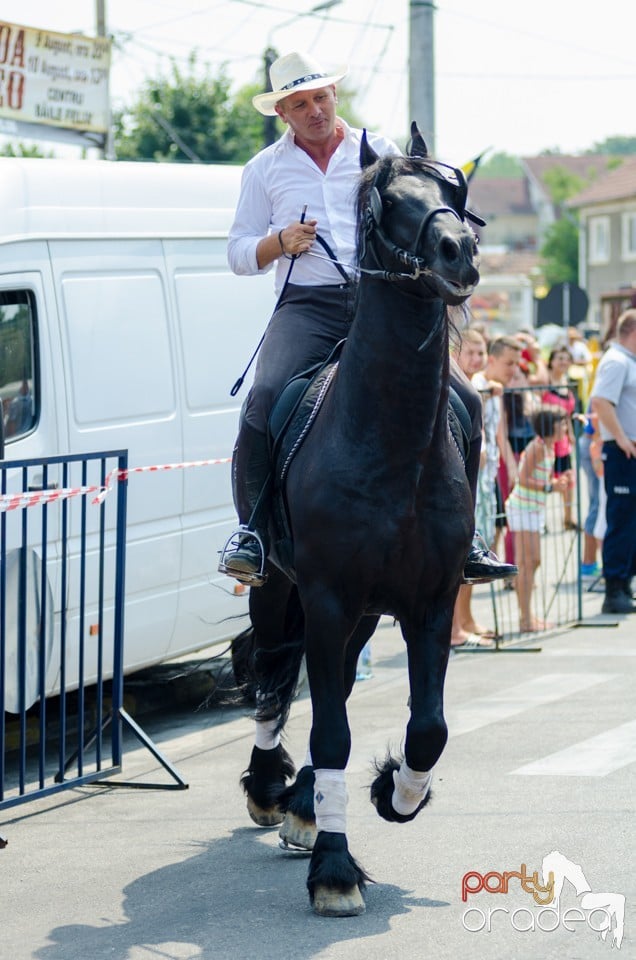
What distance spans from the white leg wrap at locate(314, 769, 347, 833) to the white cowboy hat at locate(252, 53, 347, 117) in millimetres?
2618

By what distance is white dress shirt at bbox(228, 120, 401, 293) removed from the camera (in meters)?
6.09

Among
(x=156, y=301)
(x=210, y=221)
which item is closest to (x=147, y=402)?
(x=156, y=301)

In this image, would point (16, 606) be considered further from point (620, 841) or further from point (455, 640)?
point (455, 640)

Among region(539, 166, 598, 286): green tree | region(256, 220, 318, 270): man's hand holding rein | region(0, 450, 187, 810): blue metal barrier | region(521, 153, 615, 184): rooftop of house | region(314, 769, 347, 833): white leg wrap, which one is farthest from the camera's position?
region(521, 153, 615, 184): rooftop of house

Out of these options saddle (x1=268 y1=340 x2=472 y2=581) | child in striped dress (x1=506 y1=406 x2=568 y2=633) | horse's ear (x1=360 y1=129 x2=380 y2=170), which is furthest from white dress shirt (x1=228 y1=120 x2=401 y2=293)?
child in striped dress (x1=506 y1=406 x2=568 y2=633)

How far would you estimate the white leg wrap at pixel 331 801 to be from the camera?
5.23m

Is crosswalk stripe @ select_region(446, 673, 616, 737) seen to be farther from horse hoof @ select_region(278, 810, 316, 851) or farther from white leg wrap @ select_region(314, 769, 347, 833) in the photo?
white leg wrap @ select_region(314, 769, 347, 833)

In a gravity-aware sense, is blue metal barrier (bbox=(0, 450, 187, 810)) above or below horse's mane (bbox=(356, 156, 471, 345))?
below

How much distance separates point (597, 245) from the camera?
75.5 m

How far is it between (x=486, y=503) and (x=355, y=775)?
13.8 ft

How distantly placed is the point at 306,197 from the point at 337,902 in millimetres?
2750

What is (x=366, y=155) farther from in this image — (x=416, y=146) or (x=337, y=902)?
(x=337, y=902)

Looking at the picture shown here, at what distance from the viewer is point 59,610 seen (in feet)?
25.7

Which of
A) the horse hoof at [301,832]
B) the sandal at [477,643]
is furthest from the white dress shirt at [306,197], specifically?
the sandal at [477,643]
